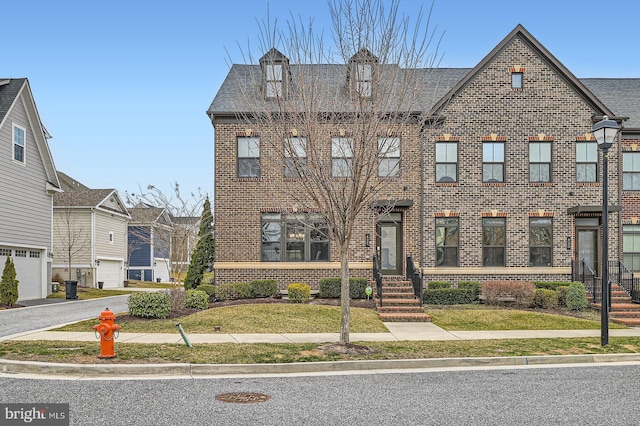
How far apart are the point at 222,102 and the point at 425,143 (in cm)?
780

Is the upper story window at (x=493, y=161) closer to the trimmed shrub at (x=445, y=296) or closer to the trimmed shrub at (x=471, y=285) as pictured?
the trimmed shrub at (x=471, y=285)

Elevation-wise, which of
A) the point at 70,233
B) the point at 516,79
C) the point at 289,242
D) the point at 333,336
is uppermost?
the point at 516,79

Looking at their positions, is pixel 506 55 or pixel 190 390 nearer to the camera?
pixel 190 390

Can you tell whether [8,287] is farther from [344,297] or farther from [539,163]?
[539,163]

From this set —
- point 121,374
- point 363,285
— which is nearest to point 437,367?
point 121,374

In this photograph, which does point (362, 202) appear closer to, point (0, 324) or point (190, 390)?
point (190, 390)

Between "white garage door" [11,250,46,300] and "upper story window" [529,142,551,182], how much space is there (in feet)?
70.9

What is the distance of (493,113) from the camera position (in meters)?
24.0

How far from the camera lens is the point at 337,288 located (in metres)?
22.8

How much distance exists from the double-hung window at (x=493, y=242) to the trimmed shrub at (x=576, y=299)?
3118 mm

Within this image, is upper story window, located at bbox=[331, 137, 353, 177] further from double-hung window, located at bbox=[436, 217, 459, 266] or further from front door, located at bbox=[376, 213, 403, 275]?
double-hung window, located at bbox=[436, 217, 459, 266]

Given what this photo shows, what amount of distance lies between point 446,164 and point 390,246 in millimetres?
3731

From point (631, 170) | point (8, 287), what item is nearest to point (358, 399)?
point (8, 287)

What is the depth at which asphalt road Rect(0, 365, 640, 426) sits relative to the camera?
25.2ft
